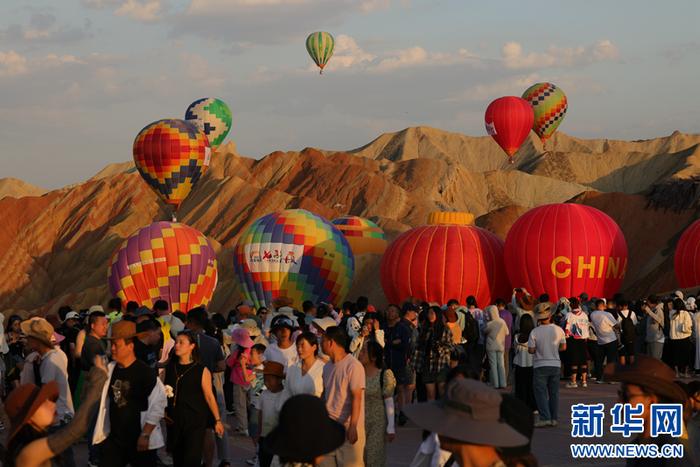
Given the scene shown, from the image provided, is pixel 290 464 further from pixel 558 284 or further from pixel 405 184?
pixel 405 184

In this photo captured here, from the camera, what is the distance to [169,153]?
44406 mm

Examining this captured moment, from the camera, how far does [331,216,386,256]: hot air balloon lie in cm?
5188

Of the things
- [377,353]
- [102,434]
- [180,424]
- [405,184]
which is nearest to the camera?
[102,434]

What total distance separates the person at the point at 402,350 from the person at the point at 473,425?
10000mm

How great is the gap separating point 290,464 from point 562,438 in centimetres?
872

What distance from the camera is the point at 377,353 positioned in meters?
10.1

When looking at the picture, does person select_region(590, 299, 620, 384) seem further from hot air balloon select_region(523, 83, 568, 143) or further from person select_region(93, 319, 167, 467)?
hot air balloon select_region(523, 83, 568, 143)

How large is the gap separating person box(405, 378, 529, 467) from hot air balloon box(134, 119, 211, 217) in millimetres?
40414

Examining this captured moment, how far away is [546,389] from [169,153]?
31.8m

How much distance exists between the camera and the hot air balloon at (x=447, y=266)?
34.2 meters

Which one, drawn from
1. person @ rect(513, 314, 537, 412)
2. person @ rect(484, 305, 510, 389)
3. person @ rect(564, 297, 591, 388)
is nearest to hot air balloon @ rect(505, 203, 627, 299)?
person @ rect(564, 297, 591, 388)

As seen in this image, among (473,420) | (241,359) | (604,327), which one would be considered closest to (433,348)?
(241,359)

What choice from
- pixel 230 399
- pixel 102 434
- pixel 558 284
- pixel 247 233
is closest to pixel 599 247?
pixel 558 284

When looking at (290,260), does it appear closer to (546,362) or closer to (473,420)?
(546,362)
